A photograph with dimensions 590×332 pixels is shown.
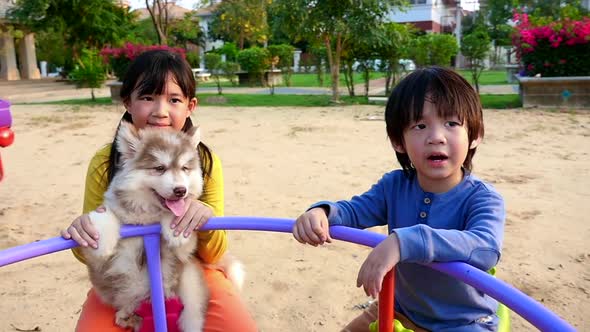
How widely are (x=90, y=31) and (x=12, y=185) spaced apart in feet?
83.0

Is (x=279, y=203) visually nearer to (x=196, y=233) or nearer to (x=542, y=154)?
(x=196, y=233)

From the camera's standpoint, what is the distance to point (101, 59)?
2083 centimetres

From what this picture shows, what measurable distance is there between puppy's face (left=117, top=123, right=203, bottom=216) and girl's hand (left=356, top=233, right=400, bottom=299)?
784mm

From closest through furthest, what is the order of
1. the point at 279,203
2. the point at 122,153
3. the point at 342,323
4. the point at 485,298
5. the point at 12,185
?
the point at 485,298 → the point at 122,153 → the point at 342,323 → the point at 279,203 → the point at 12,185

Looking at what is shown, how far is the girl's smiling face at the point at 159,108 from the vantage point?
2.25 metres

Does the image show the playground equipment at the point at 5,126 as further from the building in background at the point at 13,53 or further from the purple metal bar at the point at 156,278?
the building in background at the point at 13,53

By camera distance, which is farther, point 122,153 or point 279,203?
point 279,203

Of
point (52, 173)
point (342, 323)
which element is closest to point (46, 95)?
point (52, 173)

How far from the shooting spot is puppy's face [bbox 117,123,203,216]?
1.84 meters

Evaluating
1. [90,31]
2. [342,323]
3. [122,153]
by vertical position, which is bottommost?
[342,323]

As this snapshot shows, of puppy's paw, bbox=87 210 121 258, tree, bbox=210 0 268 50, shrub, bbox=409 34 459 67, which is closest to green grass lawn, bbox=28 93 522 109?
shrub, bbox=409 34 459 67

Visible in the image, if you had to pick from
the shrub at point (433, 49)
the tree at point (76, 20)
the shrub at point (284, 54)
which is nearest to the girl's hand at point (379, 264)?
the shrub at point (433, 49)

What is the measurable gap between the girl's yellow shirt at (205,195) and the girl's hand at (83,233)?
508mm

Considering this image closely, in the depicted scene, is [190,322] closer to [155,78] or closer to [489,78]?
[155,78]
